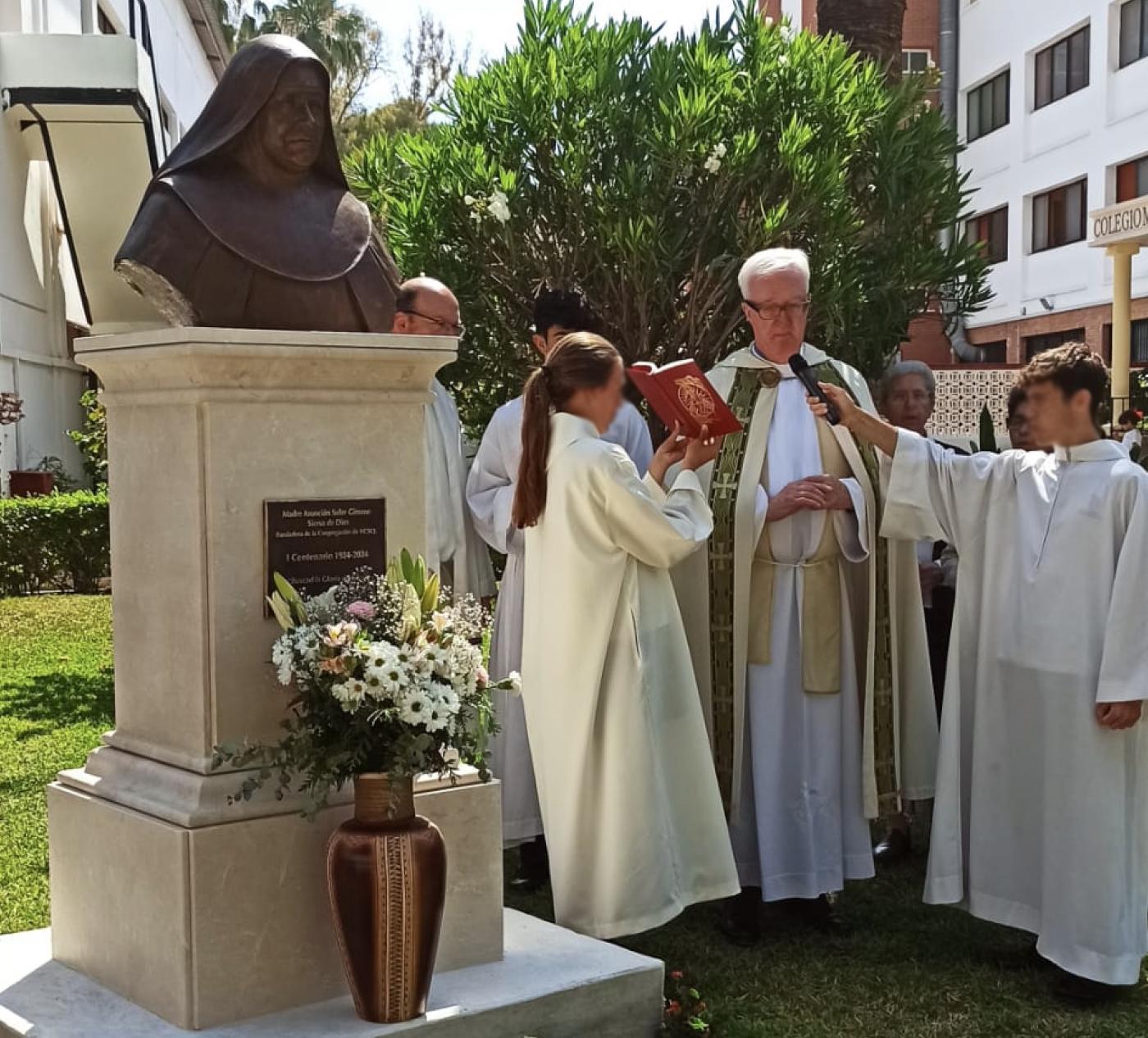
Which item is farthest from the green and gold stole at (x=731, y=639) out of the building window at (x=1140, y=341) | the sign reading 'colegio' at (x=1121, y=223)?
the building window at (x=1140, y=341)

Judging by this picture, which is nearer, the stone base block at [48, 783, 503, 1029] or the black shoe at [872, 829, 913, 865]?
the stone base block at [48, 783, 503, 1029]

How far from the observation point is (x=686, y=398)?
486 centimetres

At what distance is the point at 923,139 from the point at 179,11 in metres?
24.5

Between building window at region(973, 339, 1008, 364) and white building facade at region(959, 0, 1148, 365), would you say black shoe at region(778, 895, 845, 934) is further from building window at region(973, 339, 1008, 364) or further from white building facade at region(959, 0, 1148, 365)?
building window at region(973, 339, 1008, 364)

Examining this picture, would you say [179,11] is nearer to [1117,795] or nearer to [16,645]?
[16,645]

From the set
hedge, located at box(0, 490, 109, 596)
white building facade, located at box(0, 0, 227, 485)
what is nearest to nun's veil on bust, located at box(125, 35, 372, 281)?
hedge, located at box(0, 490, 109, 596)

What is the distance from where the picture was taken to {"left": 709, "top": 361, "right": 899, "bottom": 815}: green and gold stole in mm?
5363

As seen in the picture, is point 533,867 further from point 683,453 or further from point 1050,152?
point 1050,152

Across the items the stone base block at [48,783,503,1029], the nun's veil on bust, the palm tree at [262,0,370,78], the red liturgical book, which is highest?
the palm tree at [262,0,370,78]

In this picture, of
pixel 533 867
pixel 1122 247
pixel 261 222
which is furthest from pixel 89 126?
pixel 261 222

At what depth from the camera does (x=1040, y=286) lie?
2969cm

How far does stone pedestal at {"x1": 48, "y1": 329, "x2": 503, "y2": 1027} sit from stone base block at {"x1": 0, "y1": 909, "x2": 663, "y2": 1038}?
7cm

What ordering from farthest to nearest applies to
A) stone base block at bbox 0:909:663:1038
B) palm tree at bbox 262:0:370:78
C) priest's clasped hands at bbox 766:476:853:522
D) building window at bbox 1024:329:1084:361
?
palm tree at bbox 262:0:370:78 → building window at bbox 1024:329:1084:361 → priest's clasped hands at bbox 766:476:853:522 → stone base block at bbox 0:909:663:1038

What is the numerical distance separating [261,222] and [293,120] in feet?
0.98
